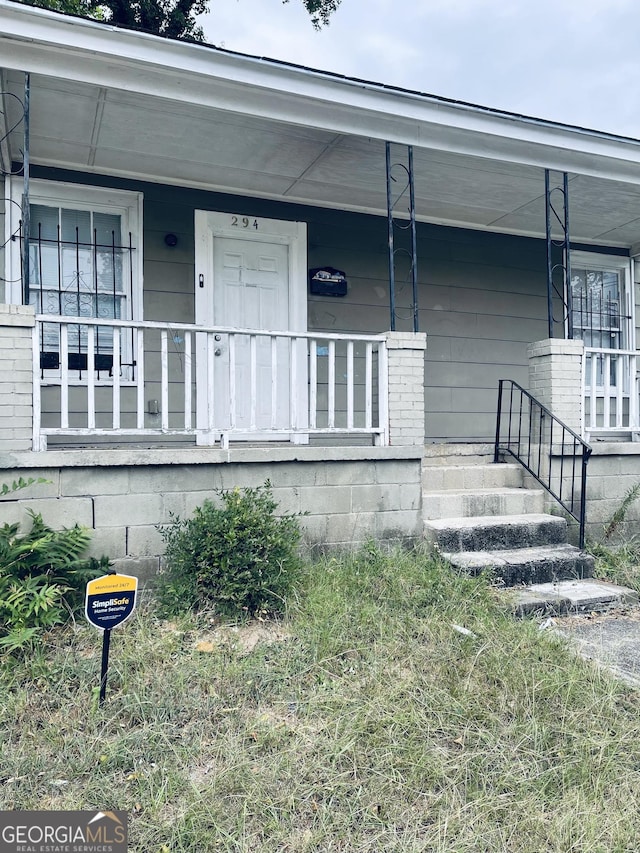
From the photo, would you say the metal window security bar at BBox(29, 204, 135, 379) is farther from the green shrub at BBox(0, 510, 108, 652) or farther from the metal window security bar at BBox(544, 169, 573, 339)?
the metal window security bar at BBox(544, 169, 573, 339)

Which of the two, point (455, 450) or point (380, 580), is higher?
point (455, 450)

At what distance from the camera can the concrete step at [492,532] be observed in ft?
14.9

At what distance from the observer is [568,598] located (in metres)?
4.00

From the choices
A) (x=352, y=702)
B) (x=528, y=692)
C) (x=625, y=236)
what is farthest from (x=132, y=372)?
(x=625, y=236)

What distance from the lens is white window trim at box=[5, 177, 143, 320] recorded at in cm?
511

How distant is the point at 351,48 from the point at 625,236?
1857cm

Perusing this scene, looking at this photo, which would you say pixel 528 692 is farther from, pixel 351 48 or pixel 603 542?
pixel 351 48

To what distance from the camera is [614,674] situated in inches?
115

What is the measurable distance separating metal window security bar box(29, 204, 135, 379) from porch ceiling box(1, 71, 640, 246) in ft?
1.48

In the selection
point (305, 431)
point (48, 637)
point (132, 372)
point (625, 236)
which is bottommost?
point (48, 637)

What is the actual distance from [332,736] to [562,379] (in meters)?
3.82

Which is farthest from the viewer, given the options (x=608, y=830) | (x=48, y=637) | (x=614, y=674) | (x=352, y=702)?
(x=48, y=637)

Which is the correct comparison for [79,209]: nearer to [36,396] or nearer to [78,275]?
[78,275]

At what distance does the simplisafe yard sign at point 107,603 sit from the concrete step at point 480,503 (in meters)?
2.65
